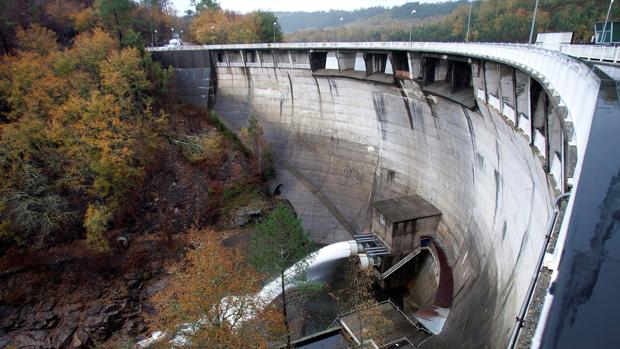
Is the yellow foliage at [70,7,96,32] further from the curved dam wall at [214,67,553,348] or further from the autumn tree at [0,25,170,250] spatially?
the curved dam wall at [214,67,553,348]

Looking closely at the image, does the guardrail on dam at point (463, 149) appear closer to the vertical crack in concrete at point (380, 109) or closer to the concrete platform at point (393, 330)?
the vertical crack in concrete at point (380, 109)

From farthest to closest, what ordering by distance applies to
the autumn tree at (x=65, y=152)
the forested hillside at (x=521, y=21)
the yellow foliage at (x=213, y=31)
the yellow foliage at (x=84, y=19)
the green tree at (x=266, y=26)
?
the yellow foliage at (x=213, y=31), the green tree at (x=266, y=26), the forested hillside at (x=521, y=21), the yellow foliage at (x=84, y=19), the autumn tree at (x=65, y=152)

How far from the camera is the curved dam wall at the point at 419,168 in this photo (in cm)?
1088

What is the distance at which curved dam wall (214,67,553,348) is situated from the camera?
428 inches

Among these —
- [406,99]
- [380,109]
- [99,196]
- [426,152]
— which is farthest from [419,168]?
[99,196]

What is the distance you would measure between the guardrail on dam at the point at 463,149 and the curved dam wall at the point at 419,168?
0.09 metres

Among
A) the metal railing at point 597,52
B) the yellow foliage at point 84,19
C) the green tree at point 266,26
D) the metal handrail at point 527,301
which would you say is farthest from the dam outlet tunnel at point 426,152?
the green tree at point 266,26

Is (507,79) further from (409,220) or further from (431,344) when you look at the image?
(431,344)

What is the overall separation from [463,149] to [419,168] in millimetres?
4172

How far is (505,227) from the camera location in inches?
494

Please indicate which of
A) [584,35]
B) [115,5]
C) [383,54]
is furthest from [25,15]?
[584,35]

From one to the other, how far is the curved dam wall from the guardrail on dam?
0.09 m

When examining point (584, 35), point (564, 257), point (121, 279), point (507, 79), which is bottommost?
point (121, 279)

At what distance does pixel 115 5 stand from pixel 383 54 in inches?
1096
